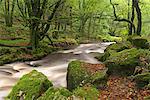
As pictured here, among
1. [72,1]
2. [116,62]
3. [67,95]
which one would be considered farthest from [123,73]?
[72,1]

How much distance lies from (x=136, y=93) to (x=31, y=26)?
586 inches

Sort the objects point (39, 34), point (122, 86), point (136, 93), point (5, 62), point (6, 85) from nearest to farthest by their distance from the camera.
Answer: point (136, 93), point (122, 86), point (6, 85), point (5, 62), point (39, 34)

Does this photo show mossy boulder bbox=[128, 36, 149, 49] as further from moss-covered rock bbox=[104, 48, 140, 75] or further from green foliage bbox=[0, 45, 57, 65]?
green foliage bbox=[0, 45, 57, 65]

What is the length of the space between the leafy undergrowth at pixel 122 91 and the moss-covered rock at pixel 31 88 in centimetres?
231

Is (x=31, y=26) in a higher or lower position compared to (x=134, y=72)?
higher

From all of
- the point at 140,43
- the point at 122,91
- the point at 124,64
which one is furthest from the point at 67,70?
the point at 140,43

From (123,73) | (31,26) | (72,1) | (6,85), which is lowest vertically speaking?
(6,85)

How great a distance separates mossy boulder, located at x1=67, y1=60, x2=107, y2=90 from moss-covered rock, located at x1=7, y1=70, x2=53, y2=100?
129 centimetres

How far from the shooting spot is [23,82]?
11688 mm

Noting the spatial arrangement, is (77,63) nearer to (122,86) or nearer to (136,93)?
(122,86)

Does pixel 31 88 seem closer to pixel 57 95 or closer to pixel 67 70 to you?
Answer: pixel 57 95

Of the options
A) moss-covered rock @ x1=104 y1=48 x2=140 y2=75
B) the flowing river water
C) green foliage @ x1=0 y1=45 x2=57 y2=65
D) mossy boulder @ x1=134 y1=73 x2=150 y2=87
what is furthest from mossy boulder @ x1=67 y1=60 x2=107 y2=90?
green foliage @ x1=0 y1=45 x2=57 y2=65

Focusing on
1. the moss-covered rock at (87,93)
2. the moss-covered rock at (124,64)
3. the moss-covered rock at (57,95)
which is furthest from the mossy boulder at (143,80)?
the moss-covered rock at (57,95)

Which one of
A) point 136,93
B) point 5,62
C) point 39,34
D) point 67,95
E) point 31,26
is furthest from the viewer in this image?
point 39,34
